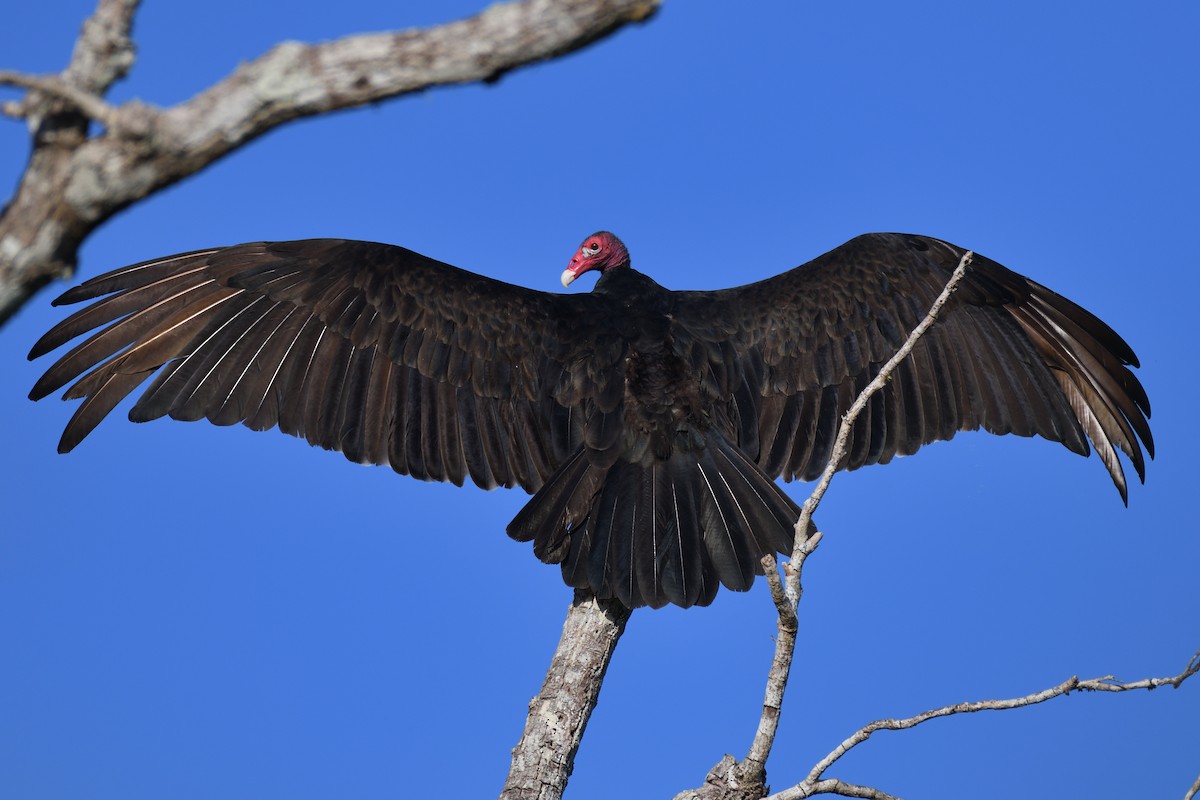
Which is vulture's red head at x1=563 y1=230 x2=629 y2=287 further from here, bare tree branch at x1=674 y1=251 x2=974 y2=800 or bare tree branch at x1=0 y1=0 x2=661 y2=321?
Result: bare tree branch at x1=0 y1=0 x2=661 y2=321

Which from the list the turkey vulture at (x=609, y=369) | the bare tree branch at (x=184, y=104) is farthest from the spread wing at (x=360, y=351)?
the bare tree branch at (x=184, y=104)

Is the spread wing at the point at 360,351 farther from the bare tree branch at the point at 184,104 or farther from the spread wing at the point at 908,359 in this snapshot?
the bare tree branch at the point at 184,104

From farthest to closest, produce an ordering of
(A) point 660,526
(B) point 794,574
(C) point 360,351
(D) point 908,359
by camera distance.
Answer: (D) point 908,359, (C) point 360,351, (A) point 660,526, (B) point 794,574

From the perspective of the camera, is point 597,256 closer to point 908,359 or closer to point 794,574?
point 908,359

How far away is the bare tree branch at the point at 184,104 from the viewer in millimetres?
1639

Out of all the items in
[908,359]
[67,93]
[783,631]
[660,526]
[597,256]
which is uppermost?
[597,256]

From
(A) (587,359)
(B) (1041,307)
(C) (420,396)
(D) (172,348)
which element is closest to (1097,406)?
(B) (1041,307)

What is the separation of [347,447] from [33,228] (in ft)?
9.39

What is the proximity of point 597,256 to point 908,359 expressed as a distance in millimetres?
1560

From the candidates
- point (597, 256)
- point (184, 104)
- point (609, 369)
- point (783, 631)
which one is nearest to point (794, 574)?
point (783, 631)

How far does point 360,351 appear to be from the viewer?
4.53 meters

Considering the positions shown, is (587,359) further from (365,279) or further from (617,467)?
(365,279)

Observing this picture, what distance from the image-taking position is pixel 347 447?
14.6 feet

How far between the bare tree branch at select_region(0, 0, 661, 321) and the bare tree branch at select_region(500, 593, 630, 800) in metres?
2.03
